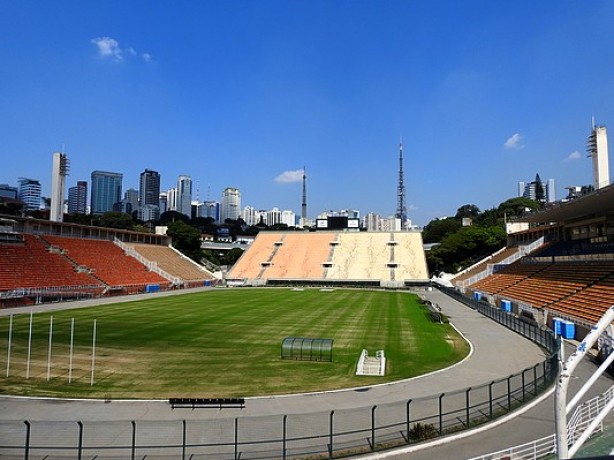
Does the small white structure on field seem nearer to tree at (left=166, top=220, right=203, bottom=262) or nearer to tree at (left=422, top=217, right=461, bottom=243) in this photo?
tree at (left=166, top=220, right=203, bottom=262)

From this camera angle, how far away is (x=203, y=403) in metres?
14.9

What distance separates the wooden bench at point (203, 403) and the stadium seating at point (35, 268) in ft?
132

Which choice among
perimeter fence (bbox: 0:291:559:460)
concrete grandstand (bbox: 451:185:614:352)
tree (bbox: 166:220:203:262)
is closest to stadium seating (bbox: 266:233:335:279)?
tree (bbox: 166:220:203:262)

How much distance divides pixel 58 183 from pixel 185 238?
31.5m

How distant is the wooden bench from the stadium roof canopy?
28.4 meters

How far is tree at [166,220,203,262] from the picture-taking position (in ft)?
327

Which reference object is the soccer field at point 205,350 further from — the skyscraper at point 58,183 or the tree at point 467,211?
the tree at point 467,211

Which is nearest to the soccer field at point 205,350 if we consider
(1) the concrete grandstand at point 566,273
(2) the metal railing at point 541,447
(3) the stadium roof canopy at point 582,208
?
(2) the metal railing at point 541,447

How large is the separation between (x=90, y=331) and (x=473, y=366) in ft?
80.7

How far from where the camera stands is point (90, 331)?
99.0 feet

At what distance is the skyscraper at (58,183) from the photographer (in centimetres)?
7275

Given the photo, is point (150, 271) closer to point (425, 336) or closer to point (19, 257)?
point (19, 257)

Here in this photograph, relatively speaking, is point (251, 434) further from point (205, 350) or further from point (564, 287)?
point (564, 287)

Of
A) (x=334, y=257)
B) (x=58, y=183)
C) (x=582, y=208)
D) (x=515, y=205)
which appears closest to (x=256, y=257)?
(x=334, y=257)
